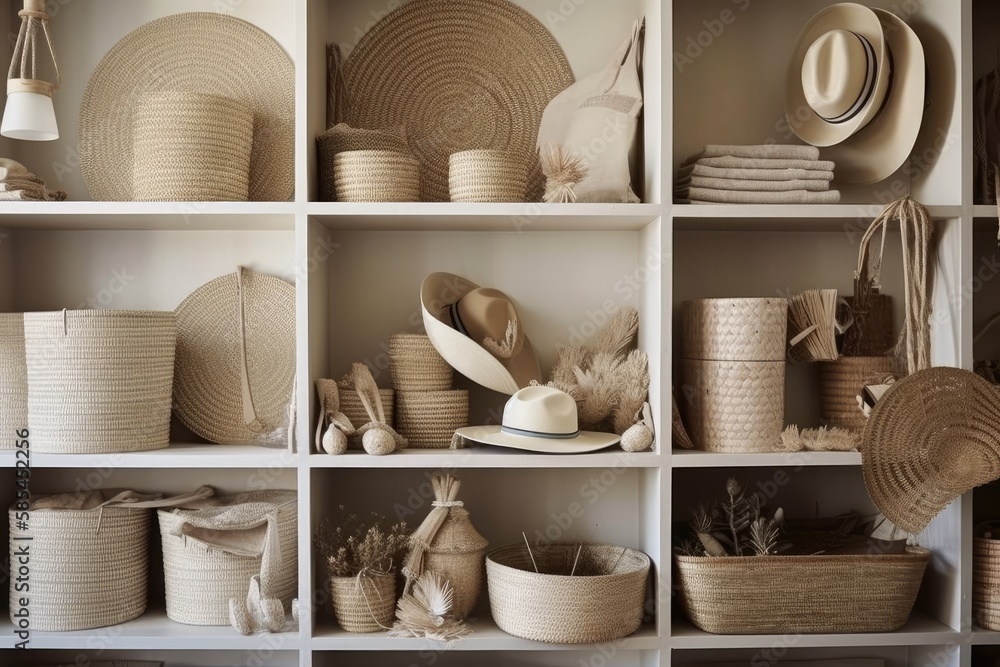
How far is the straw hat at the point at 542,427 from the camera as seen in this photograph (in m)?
1.83

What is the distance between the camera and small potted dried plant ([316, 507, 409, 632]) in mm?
1845

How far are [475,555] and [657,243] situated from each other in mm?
863

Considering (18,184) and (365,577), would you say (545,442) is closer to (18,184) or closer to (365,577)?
(365,577)

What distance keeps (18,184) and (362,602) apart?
4.18 ft

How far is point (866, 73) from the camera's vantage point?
1908mm

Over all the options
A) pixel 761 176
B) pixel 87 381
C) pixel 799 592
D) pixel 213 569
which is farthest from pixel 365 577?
pixel 761 176

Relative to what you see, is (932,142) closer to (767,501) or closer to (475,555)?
(767,501)

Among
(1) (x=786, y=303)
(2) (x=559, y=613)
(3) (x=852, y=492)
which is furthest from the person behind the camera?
(3) (x=852, y=492)

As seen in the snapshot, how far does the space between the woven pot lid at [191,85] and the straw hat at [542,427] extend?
2.79ft

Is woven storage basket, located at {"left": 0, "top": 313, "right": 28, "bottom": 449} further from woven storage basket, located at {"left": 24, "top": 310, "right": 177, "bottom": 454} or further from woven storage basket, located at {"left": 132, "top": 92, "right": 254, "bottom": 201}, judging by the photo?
woven storage basket, located at {"left": 132, "top": 92, "right": 254, "bottom": 201}

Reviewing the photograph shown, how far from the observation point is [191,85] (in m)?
2.13

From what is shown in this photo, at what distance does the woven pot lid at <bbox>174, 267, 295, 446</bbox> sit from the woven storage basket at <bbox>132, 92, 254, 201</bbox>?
1.02ft

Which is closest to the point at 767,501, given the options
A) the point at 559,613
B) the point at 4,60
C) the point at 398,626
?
the point at 559,613

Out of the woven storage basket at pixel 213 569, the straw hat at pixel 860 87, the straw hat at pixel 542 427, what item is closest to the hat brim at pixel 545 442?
the straw hat at pixel 542 427
